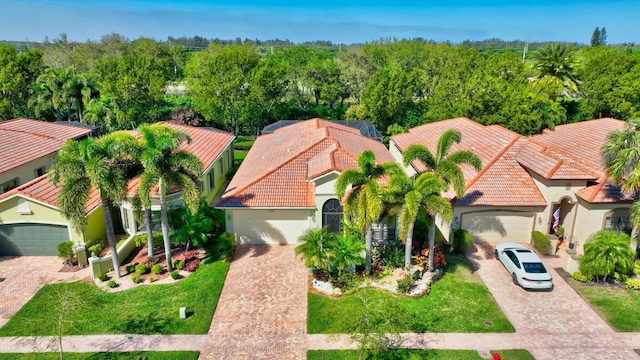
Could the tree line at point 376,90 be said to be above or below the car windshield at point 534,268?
above

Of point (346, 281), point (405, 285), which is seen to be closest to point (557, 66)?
point (405, 285)

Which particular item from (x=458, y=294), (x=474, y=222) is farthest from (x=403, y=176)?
(x=474, y=222)

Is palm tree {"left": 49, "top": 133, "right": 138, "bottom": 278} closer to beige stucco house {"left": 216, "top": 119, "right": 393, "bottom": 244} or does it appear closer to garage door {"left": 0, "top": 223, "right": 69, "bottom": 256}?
garage door {"left": 0, "top": 223, "right": 69, "bottom": 256}

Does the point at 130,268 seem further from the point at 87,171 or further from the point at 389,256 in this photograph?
the point at 389,256

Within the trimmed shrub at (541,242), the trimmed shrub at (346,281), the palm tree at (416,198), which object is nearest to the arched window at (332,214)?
the trimmed shrub at (346,281)

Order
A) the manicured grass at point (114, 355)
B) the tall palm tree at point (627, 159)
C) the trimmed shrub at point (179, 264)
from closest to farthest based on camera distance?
the manicured grass at point (114, 355)
the tall palm tree at point (627, 159)
the trimmed shrub at point (179, 264)

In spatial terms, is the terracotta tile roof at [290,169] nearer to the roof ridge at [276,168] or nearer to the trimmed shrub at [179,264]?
the roof ridge at [276,168]

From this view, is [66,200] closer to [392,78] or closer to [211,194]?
[211,194]
